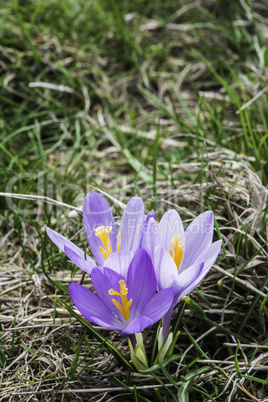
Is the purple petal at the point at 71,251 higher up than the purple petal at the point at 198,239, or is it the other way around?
the purple petal at the point at 71,251

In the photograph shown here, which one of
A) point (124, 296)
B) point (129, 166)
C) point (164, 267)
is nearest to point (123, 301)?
point (124, 296)

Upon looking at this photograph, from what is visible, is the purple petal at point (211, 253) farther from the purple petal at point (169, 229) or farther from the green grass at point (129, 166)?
the green grass at point (129, 166)

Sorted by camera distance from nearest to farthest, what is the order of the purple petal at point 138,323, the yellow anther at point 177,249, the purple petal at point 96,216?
the purple petal at point 138,323 < the yellow anther at point 177,249 < the purple petal at point 96,216

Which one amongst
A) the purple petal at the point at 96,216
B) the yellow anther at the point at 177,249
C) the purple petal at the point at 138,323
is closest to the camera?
the purple petal at the point at 138,323

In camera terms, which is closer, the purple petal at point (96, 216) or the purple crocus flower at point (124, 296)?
the purple crocus flower at point (124, 296)

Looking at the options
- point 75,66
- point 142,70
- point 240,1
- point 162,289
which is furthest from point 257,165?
point 240,1

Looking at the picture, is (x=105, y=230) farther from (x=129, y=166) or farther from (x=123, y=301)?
(x=129, y=166)

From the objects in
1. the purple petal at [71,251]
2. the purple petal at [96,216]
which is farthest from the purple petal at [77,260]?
the purple petal at [96,216]

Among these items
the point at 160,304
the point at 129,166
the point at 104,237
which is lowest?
the point at 129,166
